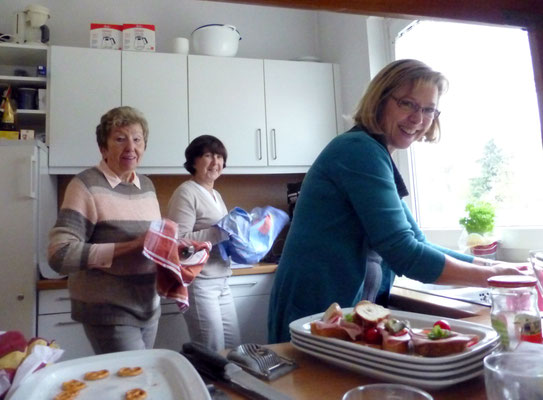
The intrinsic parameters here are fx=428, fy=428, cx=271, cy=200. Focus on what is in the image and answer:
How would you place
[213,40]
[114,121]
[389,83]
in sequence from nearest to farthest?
[389,83], [114,121], [213,40]

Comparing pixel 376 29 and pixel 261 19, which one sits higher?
pixel 261 19

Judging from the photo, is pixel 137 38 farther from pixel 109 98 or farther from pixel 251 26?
pixel 251 26

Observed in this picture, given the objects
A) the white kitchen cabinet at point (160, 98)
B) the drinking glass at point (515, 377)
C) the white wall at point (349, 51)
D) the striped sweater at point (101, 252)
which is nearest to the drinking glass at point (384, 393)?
the drinking glass at point (515, 377)

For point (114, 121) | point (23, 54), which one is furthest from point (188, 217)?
point (23, 54)

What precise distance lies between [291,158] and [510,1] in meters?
2.10

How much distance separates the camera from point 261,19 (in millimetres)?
2820

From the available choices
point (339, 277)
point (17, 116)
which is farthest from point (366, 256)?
point (17, 116)

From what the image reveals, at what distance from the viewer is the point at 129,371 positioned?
557mm

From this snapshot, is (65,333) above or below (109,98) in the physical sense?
below

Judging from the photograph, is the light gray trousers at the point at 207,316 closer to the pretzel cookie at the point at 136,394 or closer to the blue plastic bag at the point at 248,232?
the blue plastic bag at the point at 248,232

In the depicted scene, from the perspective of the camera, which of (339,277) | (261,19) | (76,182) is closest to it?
(339,277)

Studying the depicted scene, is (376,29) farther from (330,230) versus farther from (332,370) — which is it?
(332,370)

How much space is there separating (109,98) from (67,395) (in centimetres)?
197

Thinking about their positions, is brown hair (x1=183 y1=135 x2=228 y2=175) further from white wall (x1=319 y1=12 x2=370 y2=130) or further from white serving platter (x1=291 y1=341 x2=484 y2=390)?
white serving platter (x1=291 y1=341 x2=484 y2=390)
